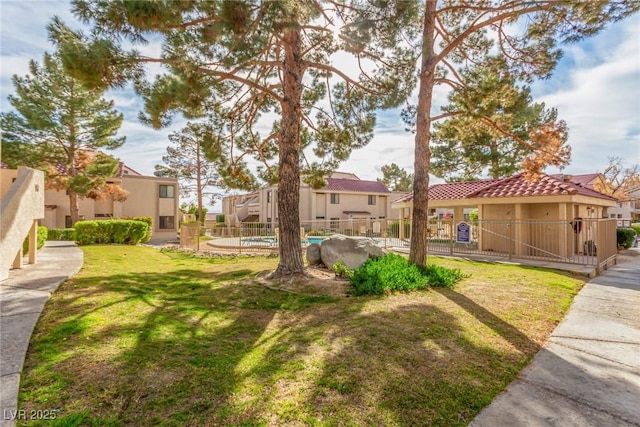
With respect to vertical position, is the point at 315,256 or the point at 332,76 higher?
the point at 332,76

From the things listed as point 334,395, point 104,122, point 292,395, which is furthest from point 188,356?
point 104,122

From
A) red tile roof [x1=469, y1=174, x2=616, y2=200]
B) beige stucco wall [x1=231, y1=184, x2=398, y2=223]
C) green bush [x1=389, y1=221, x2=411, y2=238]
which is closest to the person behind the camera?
red tile roof [x1=469, y1=174, x2=616, y2=200]

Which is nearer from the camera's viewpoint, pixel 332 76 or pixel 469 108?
pixel 469 108

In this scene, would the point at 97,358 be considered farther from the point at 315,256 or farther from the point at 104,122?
the point at 104,122

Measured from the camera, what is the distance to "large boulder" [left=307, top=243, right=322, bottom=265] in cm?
1025

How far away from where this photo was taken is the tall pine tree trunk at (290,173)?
8.00 metres

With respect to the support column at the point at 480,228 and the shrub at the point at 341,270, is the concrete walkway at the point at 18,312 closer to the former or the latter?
the shrub at the point at 341,270

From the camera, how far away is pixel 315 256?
10.3 metres

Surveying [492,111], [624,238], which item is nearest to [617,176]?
[624,238]

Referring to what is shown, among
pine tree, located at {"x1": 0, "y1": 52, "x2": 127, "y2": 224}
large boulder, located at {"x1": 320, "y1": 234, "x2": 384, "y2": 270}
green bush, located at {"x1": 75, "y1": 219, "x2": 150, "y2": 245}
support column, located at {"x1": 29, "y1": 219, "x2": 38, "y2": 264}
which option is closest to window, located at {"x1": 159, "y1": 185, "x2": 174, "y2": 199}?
pine tree, located at {"x1": 0, "y1": 52, "x2": 127, "y2": 224}

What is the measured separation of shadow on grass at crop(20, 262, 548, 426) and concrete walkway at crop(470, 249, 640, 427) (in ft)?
0.63

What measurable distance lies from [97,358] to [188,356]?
90 centimetres

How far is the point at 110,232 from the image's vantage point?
1755cm

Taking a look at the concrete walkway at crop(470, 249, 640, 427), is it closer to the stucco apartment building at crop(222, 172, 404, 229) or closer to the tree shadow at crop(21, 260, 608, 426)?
the tree shadow at crop(21, 260, 608, 426)
